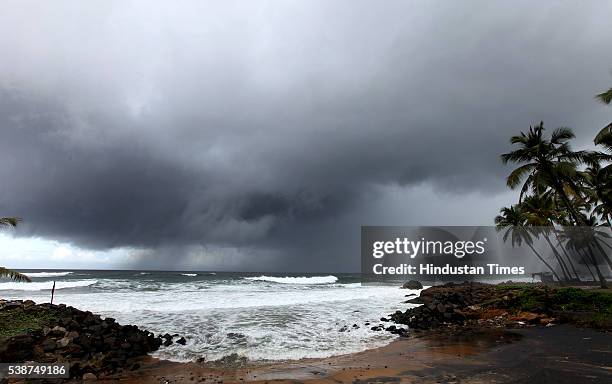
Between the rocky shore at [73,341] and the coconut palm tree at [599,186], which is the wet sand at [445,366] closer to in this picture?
the rocky shore at [73,341]

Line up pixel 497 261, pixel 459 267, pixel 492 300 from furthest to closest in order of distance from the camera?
1. pixel 459 267
2. pixel 497 261
3. pixel 492 300

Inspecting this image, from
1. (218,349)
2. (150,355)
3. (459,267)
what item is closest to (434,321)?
(218,349)

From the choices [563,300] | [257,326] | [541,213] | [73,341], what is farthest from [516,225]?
[73,341]

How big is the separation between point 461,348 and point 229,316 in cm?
1325

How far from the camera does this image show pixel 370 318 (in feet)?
70.9

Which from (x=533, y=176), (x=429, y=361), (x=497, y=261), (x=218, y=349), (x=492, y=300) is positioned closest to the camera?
(x=429, y=361)

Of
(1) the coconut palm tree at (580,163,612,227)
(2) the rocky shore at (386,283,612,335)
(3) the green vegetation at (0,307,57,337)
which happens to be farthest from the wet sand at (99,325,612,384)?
(1) the coconut palm tree at (580,163,612,227)

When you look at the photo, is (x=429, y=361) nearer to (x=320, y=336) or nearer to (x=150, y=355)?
(x=320, y=336)

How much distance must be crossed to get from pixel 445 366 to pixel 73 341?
43.2ft

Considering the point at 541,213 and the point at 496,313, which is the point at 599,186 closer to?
the point at 541,213

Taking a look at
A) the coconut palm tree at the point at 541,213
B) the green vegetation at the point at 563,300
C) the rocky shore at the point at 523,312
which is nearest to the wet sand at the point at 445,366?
the rocky shore at the point at 523,312

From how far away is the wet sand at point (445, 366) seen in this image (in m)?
9.51

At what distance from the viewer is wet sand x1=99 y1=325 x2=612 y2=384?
951cm

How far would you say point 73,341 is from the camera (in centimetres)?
1378
